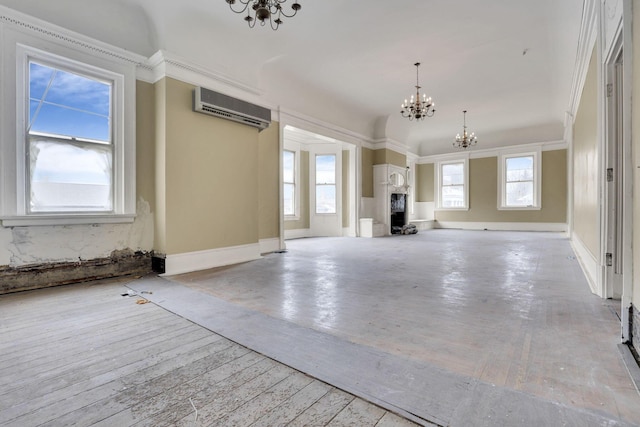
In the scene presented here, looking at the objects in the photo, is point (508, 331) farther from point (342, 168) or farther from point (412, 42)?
point (342, 168)

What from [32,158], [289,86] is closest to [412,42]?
[289,86]

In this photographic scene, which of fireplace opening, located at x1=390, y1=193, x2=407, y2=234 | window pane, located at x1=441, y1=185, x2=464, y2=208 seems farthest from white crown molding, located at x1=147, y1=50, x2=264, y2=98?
window pane, located at x1=441, y1=185, x2=464, y2=208

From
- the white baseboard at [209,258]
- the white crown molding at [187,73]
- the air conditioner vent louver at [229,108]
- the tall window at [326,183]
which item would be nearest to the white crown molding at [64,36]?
the white crown molding at [187,73]

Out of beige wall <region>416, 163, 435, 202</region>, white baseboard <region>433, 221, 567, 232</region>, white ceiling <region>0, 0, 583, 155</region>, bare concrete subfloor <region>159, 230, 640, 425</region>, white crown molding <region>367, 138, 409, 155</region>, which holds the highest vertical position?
white ceiling <region>0, 0, 583, 155</region>

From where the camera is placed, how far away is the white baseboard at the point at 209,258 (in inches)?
162

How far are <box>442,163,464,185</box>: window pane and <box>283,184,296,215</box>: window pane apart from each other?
7.14m

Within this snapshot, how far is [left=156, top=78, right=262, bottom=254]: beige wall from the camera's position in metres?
4.11

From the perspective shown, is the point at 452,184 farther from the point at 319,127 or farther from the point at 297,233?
the point at 319,127

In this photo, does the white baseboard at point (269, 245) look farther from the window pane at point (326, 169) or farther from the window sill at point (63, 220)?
the window pane at point (326, 169)

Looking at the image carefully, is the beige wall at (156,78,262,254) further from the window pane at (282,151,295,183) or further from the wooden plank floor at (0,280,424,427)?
the window pane at (282,151,295,183)

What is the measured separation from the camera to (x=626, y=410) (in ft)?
4.15

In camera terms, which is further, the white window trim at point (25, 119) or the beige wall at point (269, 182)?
the beige wall at point (269, 182)

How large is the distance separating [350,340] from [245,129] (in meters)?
4.10

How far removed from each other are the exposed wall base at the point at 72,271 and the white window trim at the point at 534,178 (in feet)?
38.5
